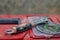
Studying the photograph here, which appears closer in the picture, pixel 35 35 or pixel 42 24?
pixel 35 35

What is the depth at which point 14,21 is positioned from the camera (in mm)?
1189

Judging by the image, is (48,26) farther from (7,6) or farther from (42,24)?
(7,6)

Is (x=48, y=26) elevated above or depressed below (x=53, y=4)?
below

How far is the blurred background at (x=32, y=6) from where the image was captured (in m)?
2.19

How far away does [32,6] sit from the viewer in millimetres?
2205

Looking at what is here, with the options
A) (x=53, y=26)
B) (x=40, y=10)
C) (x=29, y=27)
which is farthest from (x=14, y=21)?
(x=40, y=10)

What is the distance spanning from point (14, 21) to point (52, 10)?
3.70 ft

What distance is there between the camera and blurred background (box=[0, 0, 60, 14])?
86.1 inches

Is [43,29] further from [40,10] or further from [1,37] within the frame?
[40,10]

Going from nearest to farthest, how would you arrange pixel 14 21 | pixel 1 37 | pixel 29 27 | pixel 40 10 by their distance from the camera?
pixel 1 37 < pixel 29 27 < pixel 14 21 < pixel 40 10

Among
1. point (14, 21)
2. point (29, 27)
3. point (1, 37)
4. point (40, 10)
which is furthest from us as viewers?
point (40, 10)

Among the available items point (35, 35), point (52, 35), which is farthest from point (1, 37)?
point (52, 35)

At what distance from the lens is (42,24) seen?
3.53ft

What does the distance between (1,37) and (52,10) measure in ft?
4.65
